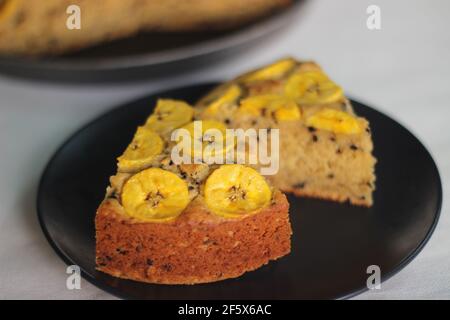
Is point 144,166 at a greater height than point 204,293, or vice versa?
point 144,166

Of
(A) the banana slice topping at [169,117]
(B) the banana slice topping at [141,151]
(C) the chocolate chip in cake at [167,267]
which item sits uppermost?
(A) the banana slice topping at [169,117]

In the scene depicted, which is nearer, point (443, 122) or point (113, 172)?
point (113, 172)

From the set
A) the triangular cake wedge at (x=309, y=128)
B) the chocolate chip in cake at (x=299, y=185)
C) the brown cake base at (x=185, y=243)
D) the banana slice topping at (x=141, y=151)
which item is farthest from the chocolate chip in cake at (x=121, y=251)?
the chocolate chip in cake at (x=299, y=185)

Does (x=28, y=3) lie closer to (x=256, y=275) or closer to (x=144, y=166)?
(x=144, y=166)

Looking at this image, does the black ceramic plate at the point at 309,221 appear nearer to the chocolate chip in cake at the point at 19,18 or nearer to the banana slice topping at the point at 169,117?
the banana slice topping at the point at 169,117

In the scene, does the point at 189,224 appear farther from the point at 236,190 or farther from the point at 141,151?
the point at 141,151

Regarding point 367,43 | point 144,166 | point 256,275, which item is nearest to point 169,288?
point 256,275
